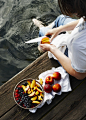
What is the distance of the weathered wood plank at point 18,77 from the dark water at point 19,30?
68 cm

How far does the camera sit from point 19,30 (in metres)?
2.71

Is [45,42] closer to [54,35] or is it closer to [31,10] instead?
[54,35]

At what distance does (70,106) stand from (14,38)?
1.71m

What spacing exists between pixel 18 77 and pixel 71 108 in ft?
2.49

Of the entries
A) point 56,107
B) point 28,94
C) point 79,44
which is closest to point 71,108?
point 56,107

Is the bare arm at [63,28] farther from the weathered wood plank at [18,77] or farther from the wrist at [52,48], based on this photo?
the weathered wood plank at [18,77]

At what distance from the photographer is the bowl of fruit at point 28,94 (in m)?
1.51

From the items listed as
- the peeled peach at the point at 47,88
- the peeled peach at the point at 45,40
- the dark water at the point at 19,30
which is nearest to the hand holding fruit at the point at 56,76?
the peeled peach at the point at 47,88

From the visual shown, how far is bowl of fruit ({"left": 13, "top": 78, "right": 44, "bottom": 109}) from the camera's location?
151 centimetres

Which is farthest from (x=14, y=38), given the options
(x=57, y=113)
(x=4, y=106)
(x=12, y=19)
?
(x=57, y=113)

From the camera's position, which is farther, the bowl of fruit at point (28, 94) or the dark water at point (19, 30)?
the dark water at point (19, 30)

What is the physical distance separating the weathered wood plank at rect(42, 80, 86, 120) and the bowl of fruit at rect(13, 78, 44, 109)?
22 centimetres

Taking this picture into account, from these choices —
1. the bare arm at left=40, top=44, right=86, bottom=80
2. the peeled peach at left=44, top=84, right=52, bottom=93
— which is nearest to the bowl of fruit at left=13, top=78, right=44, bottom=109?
the peeled peach at left=44, top=84, right=52, bottom=93

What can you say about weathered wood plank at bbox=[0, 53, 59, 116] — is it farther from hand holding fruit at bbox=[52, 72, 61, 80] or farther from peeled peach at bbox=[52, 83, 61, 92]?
peeled peach at bbox=[52, 83, 61, 92]
